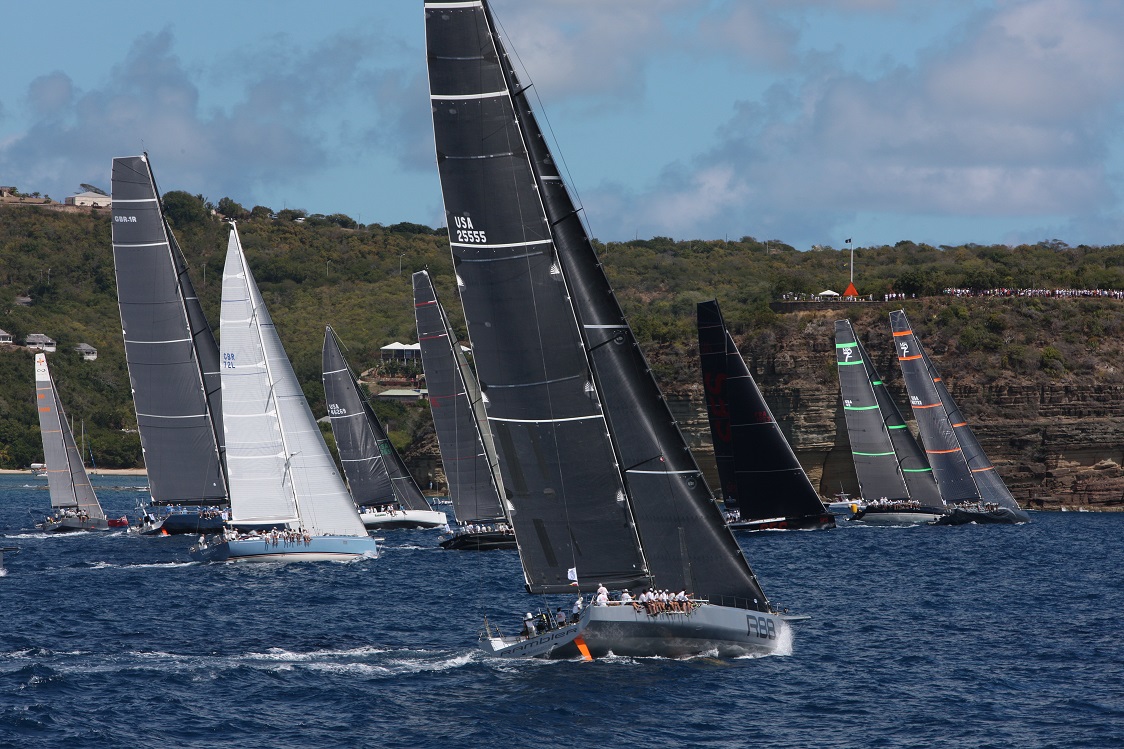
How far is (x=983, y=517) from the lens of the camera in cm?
6850

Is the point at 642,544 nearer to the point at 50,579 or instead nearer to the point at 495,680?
the point at 495,680

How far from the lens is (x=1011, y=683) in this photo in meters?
28.2

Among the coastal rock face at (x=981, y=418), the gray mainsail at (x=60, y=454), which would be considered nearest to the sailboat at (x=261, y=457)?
the gray mainsail at (x=60, y=454)

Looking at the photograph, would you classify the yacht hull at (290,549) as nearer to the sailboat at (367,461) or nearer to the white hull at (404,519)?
the sailboat at (367,461)

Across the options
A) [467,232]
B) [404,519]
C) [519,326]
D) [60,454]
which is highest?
[467,232]

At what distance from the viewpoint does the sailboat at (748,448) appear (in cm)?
5959

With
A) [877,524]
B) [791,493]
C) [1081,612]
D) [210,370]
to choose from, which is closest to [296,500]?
[210,370]

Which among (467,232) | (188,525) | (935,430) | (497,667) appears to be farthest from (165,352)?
(935,430)

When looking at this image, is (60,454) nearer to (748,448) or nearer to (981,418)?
(748,448)

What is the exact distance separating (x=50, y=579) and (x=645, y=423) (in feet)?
89.2

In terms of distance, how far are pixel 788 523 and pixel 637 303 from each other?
9414 centimetres

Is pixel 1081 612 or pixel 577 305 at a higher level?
pixel 577 305

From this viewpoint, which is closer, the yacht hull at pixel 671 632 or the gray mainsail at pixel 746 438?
the yacht hull at pixel 671 632

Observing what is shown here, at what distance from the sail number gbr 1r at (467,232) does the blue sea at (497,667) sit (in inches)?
337
